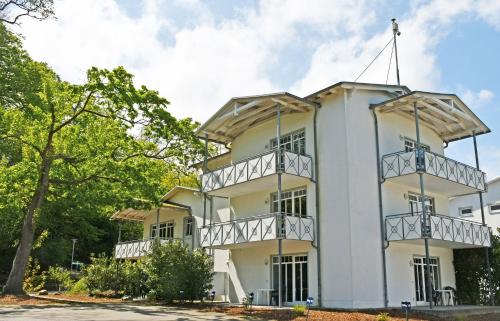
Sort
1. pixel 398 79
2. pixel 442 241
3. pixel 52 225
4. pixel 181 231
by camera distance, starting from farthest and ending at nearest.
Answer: pixel 52 225 → pixel 181 231 → pixel 398 79 → pixel 442 241

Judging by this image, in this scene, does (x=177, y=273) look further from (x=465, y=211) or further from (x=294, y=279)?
(x=465, y=211)

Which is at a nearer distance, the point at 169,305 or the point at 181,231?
the point at 169,305

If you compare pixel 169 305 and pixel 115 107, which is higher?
pixel 115 107

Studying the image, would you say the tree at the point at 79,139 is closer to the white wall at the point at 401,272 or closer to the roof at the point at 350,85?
the roof at the point at 350,85

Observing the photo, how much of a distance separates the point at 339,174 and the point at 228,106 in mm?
6295

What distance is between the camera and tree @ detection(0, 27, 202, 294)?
2158 cm

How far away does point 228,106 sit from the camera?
71.5 ft

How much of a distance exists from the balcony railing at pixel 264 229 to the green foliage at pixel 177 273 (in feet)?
4.54

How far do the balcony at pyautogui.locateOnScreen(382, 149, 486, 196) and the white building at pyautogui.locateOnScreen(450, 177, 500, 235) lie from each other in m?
8.31

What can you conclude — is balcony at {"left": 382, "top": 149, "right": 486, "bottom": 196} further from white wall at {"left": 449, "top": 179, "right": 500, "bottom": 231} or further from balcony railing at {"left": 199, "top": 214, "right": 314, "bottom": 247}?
white wall at {"left": 449, "top": 179, "right": 500, "bottom": 231}

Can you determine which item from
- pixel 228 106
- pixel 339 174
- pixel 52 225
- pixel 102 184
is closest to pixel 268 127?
pixel 228 106

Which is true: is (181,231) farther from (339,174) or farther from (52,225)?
(52,225)

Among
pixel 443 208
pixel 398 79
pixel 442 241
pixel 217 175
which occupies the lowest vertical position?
pixel 442 241

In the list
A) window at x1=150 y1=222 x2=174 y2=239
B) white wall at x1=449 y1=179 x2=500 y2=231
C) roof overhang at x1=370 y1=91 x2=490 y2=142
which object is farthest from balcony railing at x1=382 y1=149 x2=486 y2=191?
window at x1=150 y1=222 x2=174 y2=239
